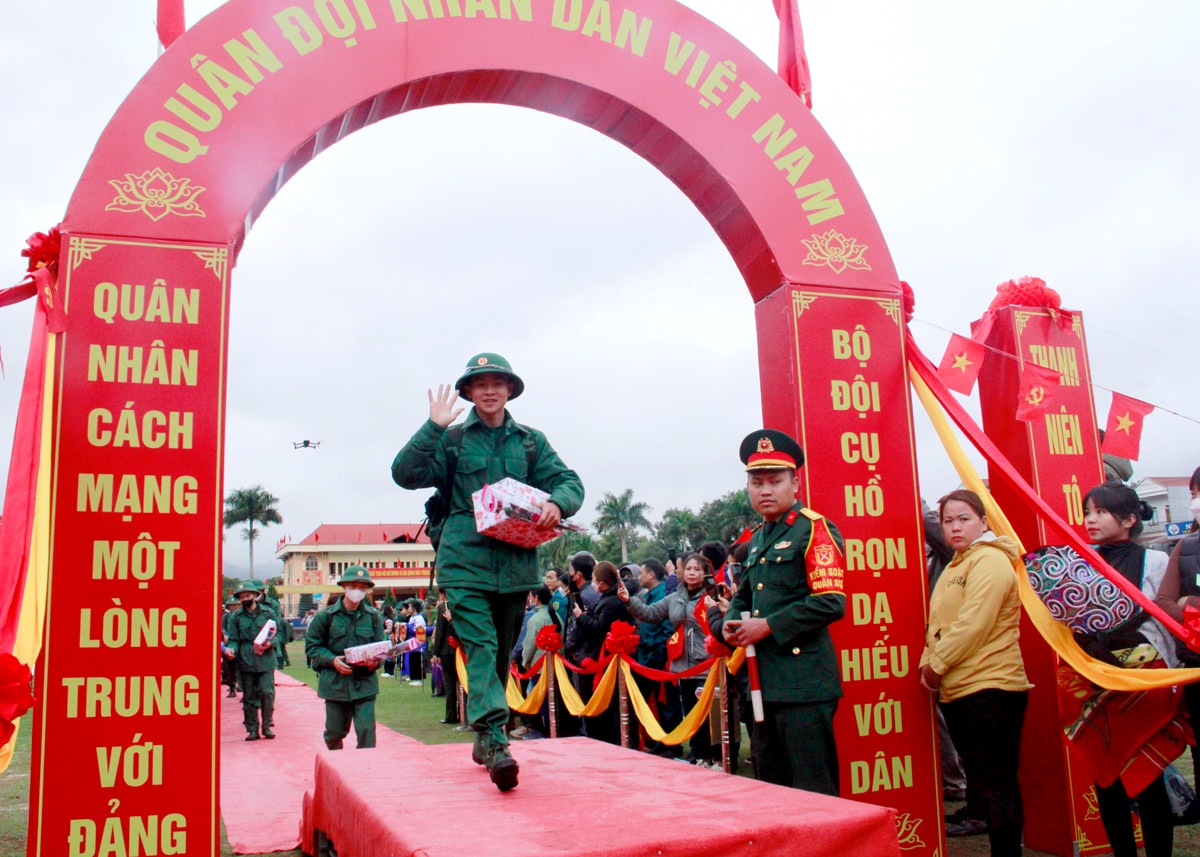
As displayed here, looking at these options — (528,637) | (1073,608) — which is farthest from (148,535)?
(528,637)

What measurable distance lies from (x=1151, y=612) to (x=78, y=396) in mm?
4781

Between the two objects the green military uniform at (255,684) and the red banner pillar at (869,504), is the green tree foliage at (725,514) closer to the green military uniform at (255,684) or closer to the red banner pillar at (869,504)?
the green military uniform at (255,684)

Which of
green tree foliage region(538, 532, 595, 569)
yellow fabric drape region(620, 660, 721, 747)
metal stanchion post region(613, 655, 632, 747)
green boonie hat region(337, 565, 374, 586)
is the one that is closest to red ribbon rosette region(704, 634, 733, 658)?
yellow fabric drape region(620, 660, 721, 747)

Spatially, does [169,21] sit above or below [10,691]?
above

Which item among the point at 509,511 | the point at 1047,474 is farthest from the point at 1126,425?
the point at 509,511

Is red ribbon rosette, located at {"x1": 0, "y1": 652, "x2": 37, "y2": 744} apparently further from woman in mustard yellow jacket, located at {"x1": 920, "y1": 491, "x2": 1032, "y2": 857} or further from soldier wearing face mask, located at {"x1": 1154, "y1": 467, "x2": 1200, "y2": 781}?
soldier wearing face mask, located at {"x1": 1154, "y1": 467, "x2": 1200, "y2": 781}

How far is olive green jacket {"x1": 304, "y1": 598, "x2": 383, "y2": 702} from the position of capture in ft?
23.6

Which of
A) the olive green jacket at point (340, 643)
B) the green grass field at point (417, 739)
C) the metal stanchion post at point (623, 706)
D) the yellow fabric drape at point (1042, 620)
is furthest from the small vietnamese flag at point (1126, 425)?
the olive green jacket at point (340, 643)

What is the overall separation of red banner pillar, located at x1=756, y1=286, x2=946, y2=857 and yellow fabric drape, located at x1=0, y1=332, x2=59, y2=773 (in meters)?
3.56

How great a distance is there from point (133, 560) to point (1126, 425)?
5356 mm

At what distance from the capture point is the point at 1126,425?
576cm

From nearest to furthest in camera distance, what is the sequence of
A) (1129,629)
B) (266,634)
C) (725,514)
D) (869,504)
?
(1129,629), (869,504), (266,634), (725,514)

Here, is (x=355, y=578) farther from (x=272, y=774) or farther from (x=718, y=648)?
(x=718, y=648)

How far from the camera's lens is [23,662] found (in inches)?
147
